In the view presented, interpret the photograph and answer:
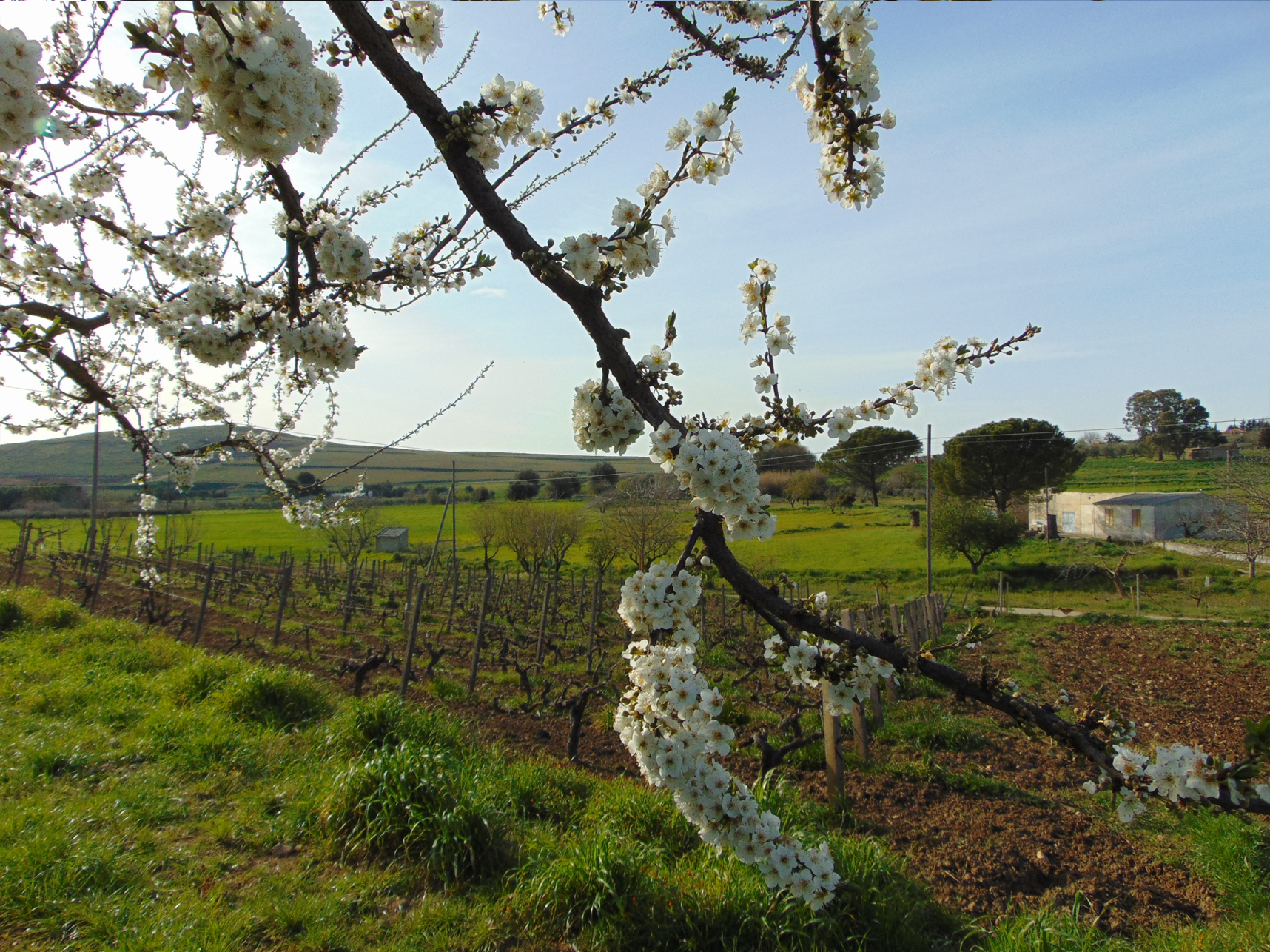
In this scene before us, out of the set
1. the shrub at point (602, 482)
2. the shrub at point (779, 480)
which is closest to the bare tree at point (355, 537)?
the shrub at point (602, 482)

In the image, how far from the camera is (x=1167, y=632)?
13.9m

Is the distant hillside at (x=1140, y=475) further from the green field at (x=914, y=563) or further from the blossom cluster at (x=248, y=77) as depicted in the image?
the blossom cluster at (x=248, y=77)

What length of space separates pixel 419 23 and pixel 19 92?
1.15 m

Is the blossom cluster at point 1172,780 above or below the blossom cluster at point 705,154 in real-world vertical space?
below

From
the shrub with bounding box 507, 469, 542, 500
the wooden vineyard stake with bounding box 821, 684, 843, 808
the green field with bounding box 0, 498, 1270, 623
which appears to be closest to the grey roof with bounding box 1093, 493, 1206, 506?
the green field with bounding box 0, 498, 1270, 623

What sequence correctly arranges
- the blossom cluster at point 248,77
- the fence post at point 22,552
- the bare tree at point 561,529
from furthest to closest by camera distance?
the bare tree at point 561,529 < the fence post at point 22,552 < the blossom cluster at point 248,77

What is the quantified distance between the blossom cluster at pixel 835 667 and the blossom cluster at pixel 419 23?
2077 millimetres

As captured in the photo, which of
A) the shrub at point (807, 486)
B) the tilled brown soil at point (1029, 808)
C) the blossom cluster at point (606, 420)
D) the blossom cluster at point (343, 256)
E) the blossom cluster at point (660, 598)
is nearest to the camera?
the blossom cluster at point (660, 598)

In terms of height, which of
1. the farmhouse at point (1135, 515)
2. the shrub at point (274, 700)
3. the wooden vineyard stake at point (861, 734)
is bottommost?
the wooden vineyard stake at point (861, 734)

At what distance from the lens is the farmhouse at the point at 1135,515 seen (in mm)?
33594

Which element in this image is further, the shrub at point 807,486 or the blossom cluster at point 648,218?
the shrub at point 807,486

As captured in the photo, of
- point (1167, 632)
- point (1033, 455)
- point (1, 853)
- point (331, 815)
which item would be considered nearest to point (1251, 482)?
point (1167, 632)

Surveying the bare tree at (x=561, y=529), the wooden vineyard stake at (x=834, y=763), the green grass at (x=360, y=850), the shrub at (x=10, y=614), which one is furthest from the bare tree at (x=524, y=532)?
the wooden vineyard stake at (x=834, y=763)

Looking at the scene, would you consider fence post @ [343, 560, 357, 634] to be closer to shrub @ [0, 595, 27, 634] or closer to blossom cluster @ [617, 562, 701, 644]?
shrub @ [0, 595, 27, 634]
